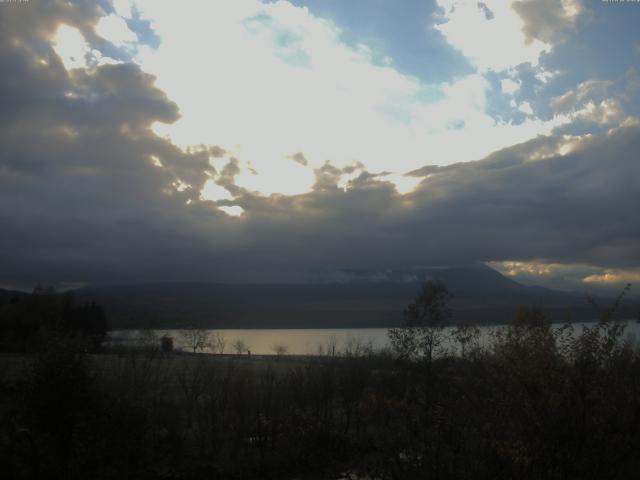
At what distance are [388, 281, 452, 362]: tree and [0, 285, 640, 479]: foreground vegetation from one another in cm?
5

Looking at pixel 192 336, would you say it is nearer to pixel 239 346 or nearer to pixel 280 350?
pixel 239 346

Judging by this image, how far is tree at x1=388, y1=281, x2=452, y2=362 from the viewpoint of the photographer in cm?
2606

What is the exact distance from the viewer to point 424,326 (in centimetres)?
2633

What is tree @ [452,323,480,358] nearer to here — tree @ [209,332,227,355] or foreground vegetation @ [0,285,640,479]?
foreground vegetation @ [0,285,640,479]

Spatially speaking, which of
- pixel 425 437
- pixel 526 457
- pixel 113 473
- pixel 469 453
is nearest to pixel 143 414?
pixel 113 473

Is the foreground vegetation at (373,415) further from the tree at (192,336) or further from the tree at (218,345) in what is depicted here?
the tree at (192,336)

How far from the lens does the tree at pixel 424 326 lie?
85.5 ft

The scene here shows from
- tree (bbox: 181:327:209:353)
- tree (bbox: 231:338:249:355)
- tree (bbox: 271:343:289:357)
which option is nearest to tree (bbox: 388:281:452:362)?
tree (bbox: 231:338:249:355)

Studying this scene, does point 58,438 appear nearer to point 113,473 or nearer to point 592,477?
point 113,473

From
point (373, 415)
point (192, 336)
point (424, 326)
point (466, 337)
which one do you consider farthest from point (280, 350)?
point (466, 337)

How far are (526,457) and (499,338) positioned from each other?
466cm

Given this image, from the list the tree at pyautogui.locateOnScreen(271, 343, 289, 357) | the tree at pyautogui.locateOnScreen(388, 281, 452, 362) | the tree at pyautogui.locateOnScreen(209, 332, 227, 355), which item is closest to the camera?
the tree at pyautogui.locateOnScreen(388, 281, 452, 362)

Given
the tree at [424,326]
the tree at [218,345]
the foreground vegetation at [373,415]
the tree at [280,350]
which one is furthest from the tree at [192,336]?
the tree at [424,326]

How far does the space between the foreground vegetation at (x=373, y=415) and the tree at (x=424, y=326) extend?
0.05 m
